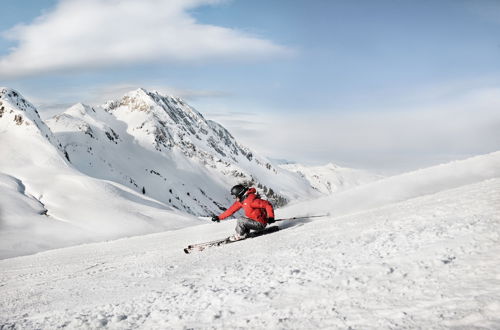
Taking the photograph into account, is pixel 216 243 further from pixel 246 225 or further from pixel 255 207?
pixel 255 207

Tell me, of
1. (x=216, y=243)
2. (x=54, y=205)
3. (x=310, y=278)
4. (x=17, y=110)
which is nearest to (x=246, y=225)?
(x=216, y=243)

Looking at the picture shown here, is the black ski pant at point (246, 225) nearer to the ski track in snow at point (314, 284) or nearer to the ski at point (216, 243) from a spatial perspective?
the ski at point (216, 243)

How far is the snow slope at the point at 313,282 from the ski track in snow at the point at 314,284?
0.02 m

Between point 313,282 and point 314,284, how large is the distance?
10cm

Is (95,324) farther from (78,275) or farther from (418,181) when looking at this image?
(418,181)

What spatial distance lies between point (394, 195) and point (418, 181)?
163 cm

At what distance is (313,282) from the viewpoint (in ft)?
22.7

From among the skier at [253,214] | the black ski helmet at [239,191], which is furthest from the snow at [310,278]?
the black ski helmet at [239,191]

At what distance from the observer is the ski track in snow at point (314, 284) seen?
17.8ft

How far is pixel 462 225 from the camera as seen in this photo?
342 inches

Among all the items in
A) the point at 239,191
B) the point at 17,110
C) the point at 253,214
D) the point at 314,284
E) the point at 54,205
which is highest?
the point at 17,110

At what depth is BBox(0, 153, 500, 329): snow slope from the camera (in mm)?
5457

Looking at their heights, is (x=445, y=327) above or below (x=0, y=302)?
below

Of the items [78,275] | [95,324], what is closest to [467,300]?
[95,324]
